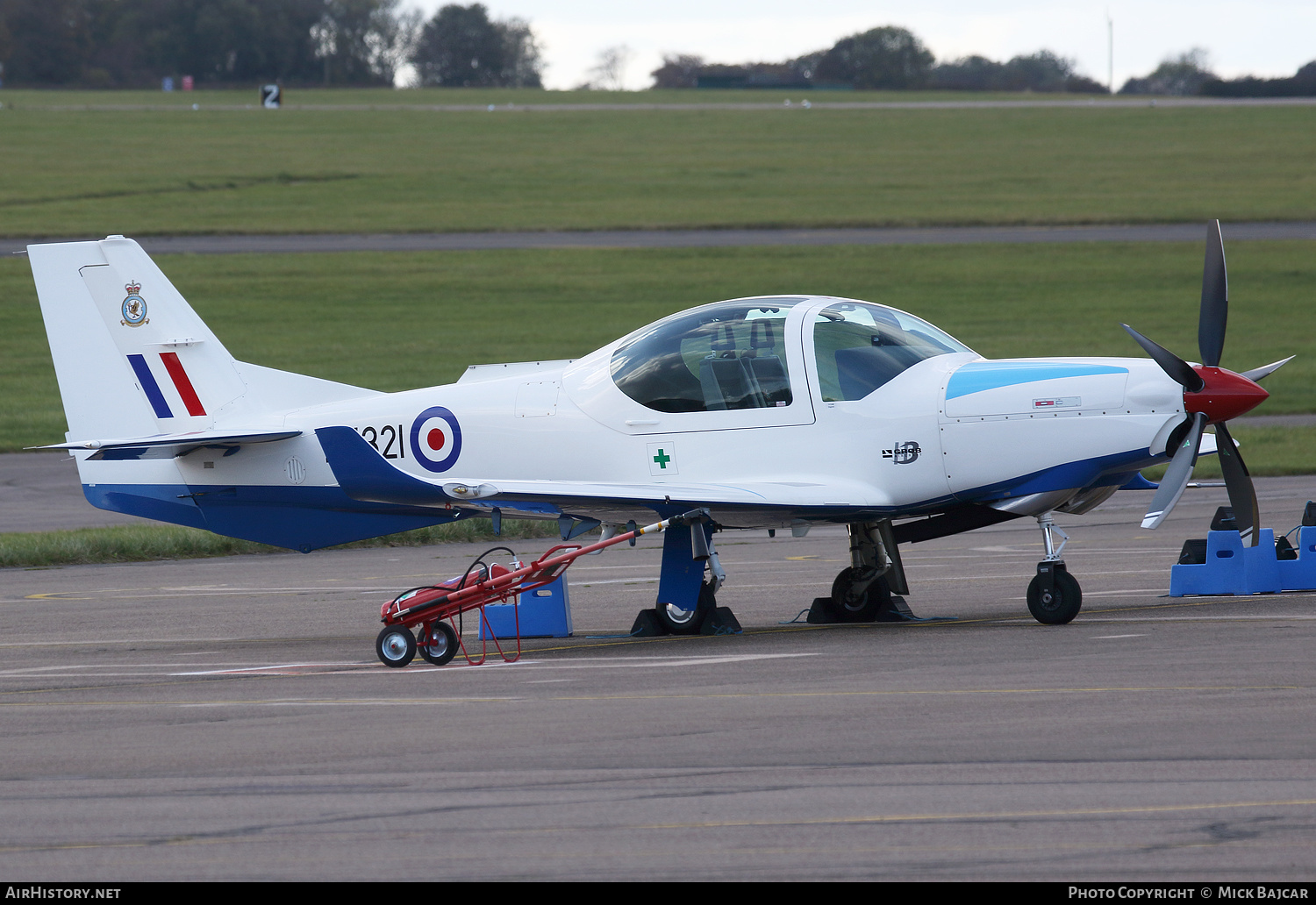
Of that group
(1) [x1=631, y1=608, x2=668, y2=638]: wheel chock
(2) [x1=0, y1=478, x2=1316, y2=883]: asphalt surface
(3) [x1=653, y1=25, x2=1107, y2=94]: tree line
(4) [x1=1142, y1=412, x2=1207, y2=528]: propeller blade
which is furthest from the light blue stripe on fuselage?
(3) [x1=653, y1=25, x2=1107, y2=94]: tree line

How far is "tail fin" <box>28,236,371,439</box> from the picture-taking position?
12.3m

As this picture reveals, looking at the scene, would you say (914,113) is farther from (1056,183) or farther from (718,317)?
(718,317)

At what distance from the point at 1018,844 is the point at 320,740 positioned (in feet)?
12.7

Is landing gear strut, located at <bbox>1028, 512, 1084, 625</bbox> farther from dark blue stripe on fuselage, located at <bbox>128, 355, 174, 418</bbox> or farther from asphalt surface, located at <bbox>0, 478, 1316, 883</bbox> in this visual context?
dark blue stripe on fuselage, located at <bbox>128, 355, 174, 418</bbox>

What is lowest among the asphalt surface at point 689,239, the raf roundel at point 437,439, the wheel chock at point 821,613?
Result: the wheel chock at point 821,613

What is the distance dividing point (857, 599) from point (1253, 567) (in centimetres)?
315

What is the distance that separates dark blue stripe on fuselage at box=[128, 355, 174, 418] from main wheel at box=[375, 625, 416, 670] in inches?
134

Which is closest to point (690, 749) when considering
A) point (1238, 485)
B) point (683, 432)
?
point (683, 432)

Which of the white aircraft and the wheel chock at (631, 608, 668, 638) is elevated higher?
the white aircraft

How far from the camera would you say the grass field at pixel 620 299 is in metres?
31.4

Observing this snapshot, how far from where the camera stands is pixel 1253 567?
11.7 m

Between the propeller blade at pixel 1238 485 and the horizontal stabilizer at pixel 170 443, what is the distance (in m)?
7.07

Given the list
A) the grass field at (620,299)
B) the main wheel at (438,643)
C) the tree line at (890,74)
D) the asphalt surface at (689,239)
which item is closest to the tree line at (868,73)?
the tree line at (890,74)

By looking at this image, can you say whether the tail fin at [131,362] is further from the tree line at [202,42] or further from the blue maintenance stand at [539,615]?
the tree line at [202,42]
